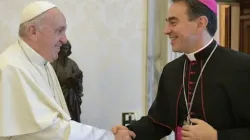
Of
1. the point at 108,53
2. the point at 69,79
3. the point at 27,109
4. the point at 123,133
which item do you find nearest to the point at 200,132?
the point at 123,133

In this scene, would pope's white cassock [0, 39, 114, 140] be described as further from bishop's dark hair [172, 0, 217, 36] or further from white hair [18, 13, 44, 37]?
bishop's dark hair [172, 0, 217, 36]

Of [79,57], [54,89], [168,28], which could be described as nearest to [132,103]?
[79,57]

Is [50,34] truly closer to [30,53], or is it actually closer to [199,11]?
[30,53]

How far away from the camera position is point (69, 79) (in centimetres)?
310

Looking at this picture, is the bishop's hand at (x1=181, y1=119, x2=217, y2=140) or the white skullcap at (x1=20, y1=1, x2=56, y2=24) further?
the white skullcap at (x1=20, y1=1, x2=56, y2=24)

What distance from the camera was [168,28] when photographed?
7.34ft

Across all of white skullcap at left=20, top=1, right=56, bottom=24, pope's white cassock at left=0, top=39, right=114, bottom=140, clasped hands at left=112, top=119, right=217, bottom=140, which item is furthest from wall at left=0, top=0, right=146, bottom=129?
clasped hands at left=112, top=119, right=217, bottom=140

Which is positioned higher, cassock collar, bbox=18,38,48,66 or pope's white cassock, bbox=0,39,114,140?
cassock collar, bbox=18,38,48,66

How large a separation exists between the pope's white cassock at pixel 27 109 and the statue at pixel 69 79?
2.78 feet

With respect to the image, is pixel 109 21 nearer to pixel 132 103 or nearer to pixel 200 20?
pixel 132 103

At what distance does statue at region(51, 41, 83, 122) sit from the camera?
3.09 meters

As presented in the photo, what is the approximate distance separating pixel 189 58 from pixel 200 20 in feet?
0.75

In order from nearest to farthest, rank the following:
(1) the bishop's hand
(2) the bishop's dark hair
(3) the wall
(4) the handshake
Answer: (1) the bishop's hand, (2) the bishop's dark hair, (4) the handshake, (3) the wall

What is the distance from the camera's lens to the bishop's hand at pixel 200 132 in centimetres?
200
